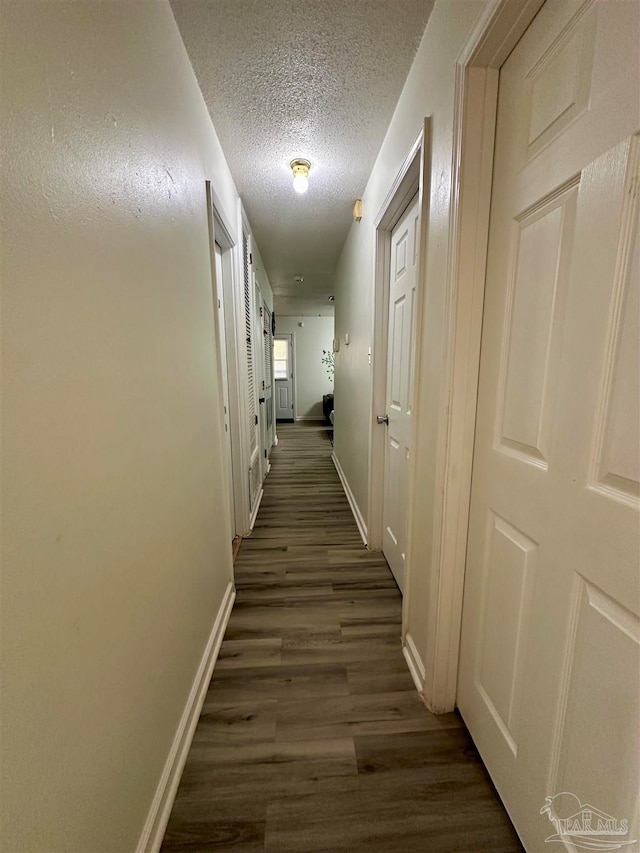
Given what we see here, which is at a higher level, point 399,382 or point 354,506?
point 399,382

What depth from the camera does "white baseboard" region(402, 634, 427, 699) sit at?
127 cm

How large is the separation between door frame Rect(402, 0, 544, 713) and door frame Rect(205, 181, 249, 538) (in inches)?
47.4

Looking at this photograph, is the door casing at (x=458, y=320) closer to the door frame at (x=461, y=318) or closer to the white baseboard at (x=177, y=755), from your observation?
the door frame at (x=461, y=318)

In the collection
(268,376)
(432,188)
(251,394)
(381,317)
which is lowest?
(251,394)

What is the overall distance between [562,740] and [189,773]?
3.57 feet

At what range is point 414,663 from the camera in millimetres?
1343

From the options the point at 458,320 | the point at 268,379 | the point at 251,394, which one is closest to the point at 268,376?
the point at 268,379

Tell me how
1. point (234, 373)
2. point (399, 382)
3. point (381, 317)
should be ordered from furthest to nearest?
point (234, 373) < point (381, 317) < point (399, 382)

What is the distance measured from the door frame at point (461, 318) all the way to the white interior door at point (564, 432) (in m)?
0.04

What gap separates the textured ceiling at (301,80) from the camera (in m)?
1.09

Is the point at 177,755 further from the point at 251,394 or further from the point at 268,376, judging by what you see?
the point at 268,376

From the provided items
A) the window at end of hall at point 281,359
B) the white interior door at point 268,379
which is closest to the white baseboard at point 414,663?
the white interior door at point 268,379

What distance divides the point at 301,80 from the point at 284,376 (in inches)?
246

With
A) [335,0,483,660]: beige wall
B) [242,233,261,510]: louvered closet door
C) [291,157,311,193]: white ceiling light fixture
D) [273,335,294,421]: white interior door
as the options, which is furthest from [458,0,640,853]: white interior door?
[273,335,294,421]: white interior door
